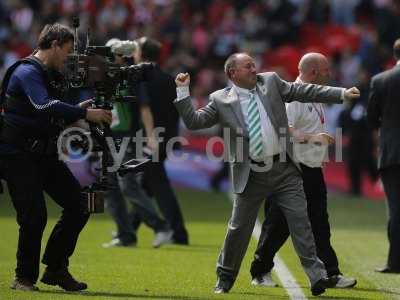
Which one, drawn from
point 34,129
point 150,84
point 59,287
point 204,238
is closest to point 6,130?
point 34,129

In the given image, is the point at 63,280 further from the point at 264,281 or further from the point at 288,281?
the point at 288,281

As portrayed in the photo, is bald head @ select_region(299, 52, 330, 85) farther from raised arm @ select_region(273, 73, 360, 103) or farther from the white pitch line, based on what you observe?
the white pitch line

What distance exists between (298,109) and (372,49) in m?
16.2

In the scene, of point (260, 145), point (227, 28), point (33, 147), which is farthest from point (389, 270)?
point (227, 28)

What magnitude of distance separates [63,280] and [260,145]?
210 cm

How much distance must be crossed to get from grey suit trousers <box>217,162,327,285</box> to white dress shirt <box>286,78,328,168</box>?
644 millimetres

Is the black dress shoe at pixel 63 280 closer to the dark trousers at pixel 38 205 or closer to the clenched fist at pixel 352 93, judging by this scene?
the dark trousers at pixel 38 205

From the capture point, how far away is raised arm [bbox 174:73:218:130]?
402 inches

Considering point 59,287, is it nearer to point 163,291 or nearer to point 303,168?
point 163,291

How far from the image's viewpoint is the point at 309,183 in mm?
11414

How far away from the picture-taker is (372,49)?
27.0m

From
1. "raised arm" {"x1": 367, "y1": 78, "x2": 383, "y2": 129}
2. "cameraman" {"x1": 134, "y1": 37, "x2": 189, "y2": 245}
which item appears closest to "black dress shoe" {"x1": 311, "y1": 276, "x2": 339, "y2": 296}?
"raised arm" {"x1": 367, "y1": 78, "x2": 383, "y2": 129}

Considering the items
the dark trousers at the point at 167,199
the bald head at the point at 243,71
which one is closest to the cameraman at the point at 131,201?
the dark trousers at the point at 167,199

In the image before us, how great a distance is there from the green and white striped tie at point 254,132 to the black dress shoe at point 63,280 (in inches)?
74.7
